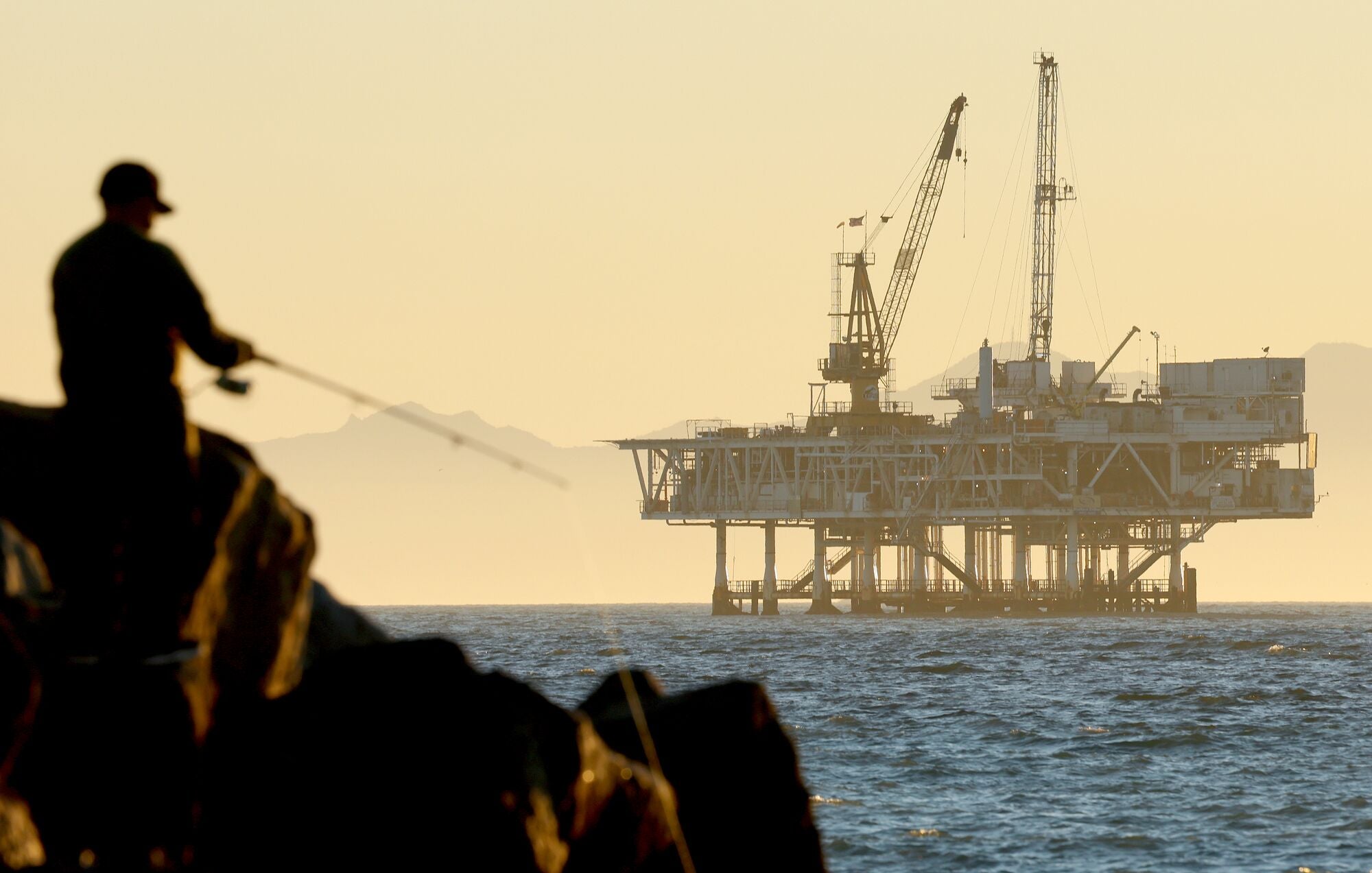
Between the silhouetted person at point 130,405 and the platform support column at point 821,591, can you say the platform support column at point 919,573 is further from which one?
the silhouetted person at point 130,405

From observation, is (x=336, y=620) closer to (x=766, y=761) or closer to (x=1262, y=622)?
(x=766, y=761)

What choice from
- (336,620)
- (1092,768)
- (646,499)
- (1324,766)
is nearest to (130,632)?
(336,620)

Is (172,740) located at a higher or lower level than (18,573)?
lower

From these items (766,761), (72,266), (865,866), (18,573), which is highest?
(72,266)

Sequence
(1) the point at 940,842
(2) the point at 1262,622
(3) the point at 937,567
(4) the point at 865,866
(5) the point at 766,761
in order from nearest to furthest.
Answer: (5) the point at 766,761 < (4) the point at 865,866 < (1) the point at 940,842 < (2) the point at 1262,622 < (3) the point at 937,567

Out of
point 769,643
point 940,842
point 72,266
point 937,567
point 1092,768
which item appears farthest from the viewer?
point 937,567

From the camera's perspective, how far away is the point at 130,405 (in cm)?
1188

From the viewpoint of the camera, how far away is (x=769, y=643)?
88438 mm

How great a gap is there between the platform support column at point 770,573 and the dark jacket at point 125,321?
417ft

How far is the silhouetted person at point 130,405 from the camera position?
1178cm

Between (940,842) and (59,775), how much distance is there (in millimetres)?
17147

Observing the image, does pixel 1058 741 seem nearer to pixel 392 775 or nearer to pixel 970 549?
pixel 392 775

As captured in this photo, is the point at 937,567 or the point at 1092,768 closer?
the point at 1092,768

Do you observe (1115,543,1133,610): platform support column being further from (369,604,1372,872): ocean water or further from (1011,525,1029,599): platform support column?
(369,604,1372,872): ocean water
